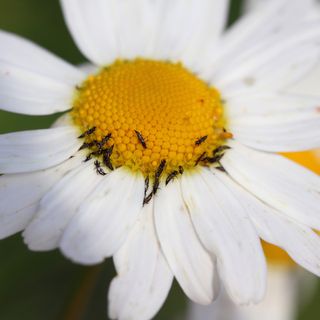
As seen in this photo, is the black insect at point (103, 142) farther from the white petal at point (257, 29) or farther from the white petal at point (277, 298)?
the white petal at point (277, 298)

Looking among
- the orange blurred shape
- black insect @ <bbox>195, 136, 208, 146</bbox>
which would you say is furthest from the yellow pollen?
the orange blurred shape

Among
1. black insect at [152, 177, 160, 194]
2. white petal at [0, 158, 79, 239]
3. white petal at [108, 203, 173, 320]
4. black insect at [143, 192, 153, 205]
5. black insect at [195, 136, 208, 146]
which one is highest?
black insect at [195, 136, 208, 146]

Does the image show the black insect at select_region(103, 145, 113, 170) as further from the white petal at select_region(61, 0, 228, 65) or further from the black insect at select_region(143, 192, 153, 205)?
the white petal at select_region(61, 0, 228, 65)

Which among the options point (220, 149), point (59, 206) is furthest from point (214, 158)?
point (59, 206)

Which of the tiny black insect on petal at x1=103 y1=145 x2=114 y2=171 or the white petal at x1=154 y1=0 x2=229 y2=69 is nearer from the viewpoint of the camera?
the tiny black insect on petal at x1=103 y1=145 x2=114 y2=171

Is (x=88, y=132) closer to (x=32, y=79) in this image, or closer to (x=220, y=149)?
(x=32, y=79)

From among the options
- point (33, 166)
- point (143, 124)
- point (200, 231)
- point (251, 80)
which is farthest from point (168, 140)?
point (251, 80)

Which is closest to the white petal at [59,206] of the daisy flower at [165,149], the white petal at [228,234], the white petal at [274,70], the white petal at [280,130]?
the daisy flower at [165,149]

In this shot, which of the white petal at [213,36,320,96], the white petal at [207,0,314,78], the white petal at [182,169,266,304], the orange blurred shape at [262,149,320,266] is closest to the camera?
the white petal at [182,169,266,304]
